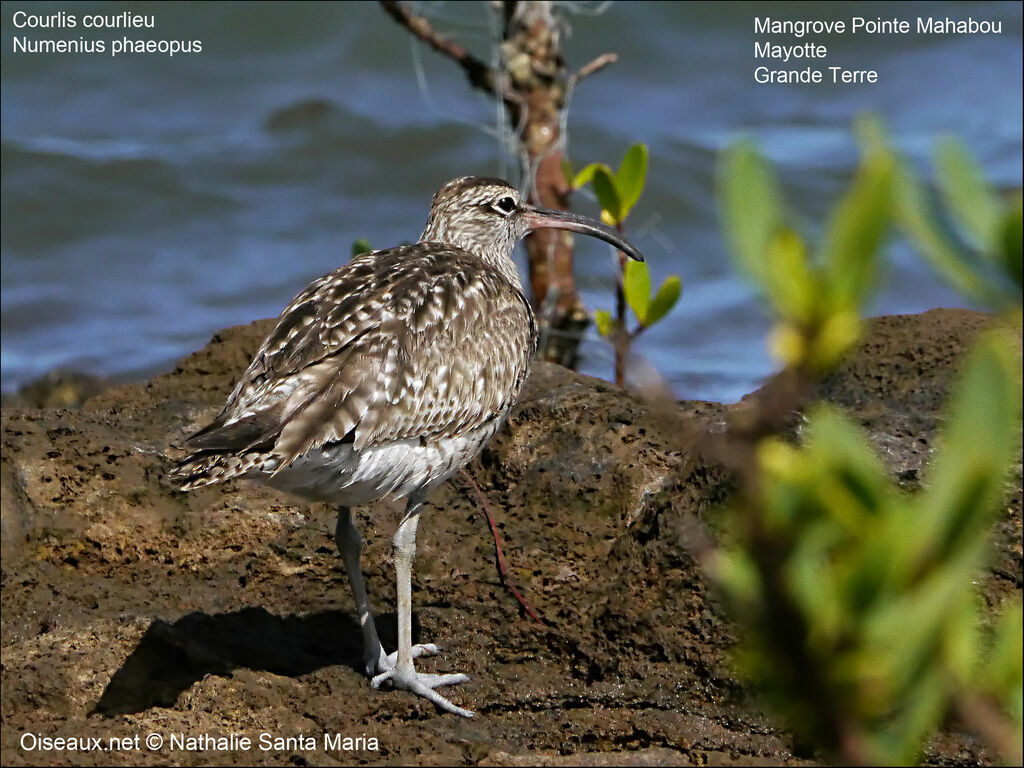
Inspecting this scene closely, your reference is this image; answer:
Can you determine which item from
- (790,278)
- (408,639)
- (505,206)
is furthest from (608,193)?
(790,278)

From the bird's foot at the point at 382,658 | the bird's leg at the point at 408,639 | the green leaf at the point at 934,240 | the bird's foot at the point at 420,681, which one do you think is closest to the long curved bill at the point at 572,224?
the bird's leg at the point at 408,639

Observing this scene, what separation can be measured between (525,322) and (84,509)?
2.31 metres

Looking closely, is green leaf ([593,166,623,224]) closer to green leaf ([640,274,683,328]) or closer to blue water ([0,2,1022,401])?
green leaf ([640,274,683,328])

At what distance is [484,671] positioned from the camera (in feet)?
20.9

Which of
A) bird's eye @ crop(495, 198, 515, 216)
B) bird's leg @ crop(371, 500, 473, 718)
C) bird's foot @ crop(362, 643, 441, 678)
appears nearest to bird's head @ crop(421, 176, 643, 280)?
bird's eye @ crop(495, 198, 515, 216)

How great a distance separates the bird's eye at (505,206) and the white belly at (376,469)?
6.39ft

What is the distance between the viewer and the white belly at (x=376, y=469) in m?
6.06

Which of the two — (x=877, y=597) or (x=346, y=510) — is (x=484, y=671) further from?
(x=877, y=597)

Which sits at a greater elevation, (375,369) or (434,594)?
(375,369)

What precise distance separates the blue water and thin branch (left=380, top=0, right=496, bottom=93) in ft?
11.3

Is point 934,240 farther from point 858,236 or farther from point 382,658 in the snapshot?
point 382,658

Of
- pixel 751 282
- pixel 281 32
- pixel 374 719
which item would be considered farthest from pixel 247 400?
pixel 281 32

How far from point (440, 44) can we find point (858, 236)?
8.47 meters

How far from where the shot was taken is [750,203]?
2561 mm
